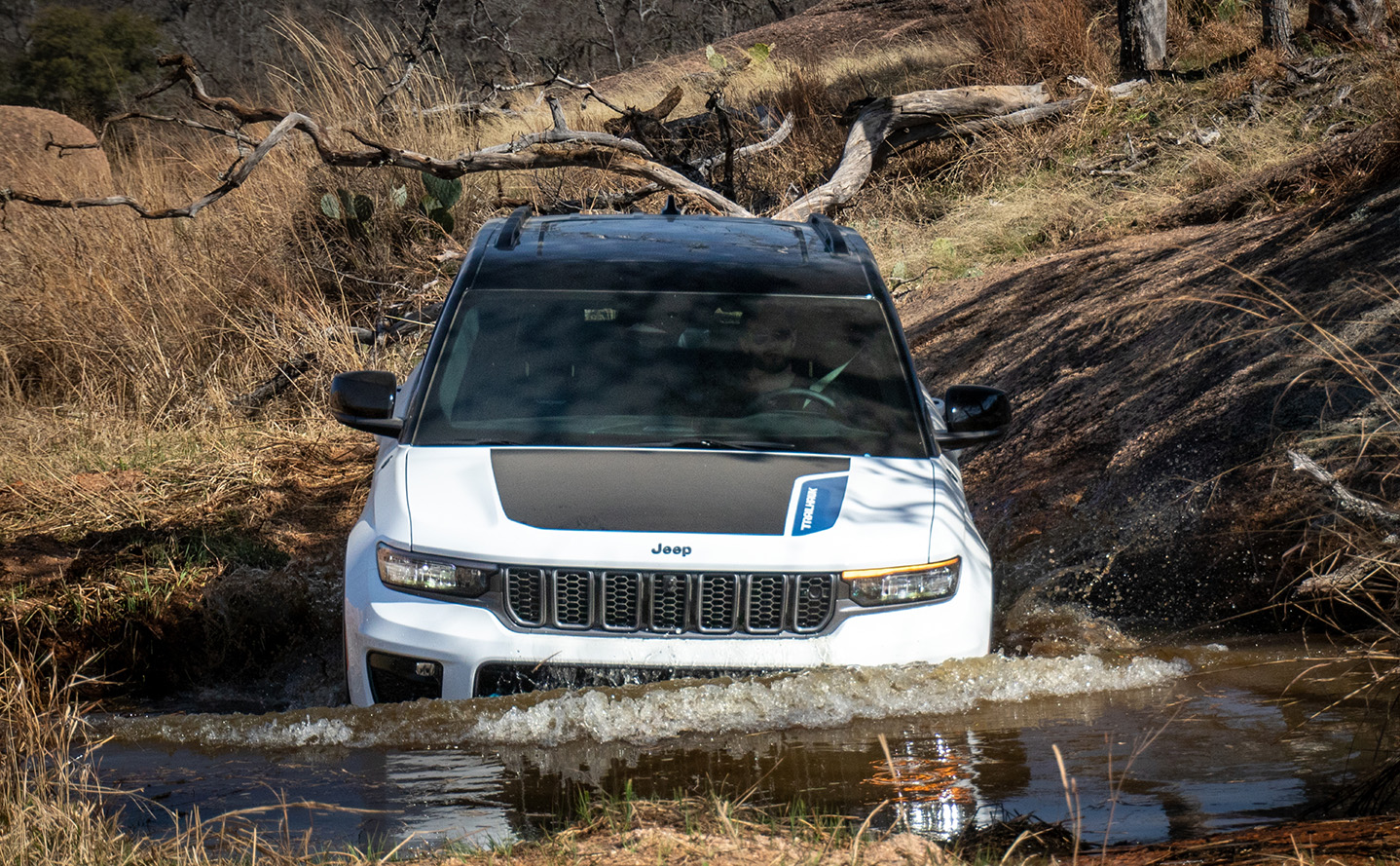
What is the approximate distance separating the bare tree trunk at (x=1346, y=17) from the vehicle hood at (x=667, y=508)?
429 inches

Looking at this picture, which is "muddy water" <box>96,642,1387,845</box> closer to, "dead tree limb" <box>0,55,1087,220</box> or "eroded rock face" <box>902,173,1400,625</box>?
"eroded rock face" <box>902,173,1400,625</box>

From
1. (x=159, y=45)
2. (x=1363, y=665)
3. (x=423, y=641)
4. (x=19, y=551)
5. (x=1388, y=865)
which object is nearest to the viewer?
(x=1388, y=865)

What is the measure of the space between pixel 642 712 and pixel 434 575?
0.68m

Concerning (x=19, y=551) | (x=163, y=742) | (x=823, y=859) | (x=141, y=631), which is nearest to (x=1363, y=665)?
(x=823, y=859)

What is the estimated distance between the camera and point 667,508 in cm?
340

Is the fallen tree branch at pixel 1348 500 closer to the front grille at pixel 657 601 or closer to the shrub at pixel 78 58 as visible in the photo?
the front grille at pixel 657 601

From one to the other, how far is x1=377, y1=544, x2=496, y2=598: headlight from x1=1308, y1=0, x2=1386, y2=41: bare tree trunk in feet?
38.6

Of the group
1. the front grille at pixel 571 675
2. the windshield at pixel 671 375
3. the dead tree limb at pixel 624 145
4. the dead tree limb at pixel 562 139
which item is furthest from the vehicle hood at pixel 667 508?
the dead tree limb at pixel 562 139

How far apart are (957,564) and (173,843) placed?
83.7 inches

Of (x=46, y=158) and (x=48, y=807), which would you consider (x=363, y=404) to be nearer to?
(x=48, y=807)

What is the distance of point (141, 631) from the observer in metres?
5.34

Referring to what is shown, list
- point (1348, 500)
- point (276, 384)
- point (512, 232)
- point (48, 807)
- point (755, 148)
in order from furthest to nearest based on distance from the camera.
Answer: point (755, 148), point (276, 384), point (512, 232), point (1348, 500), point (48, 807)

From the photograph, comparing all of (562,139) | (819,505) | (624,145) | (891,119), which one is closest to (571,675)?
(819,505)

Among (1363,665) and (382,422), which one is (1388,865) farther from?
(382,422)
